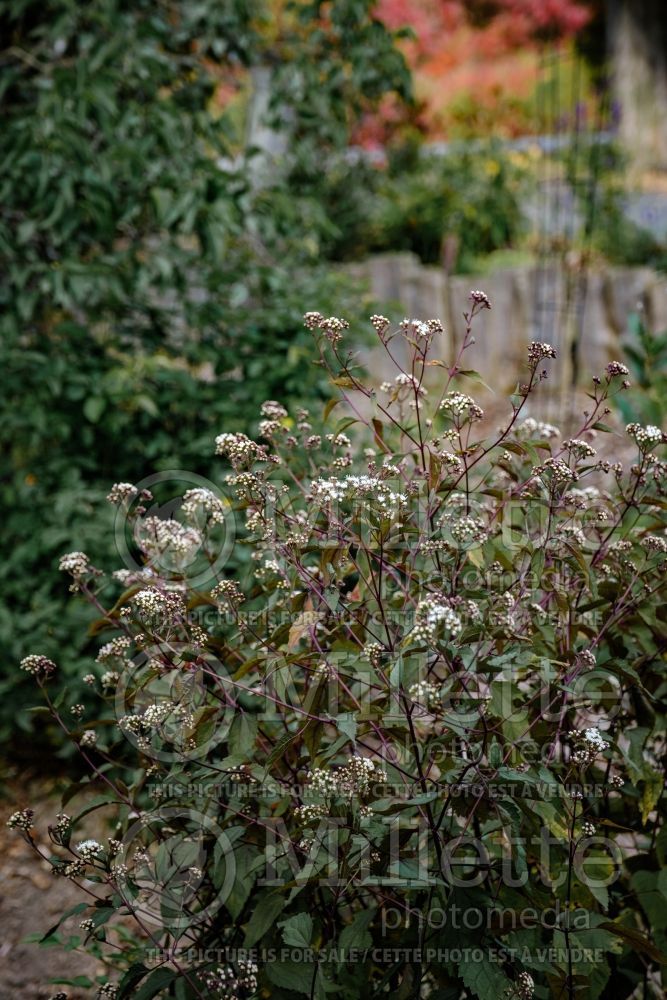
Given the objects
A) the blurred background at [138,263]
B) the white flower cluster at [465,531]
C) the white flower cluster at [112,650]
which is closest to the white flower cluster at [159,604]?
the white flower cluster at [112,650]

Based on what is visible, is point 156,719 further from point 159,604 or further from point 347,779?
point 347,779

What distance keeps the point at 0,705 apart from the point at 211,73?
2444 millimetres

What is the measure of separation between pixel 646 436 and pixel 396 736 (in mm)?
528

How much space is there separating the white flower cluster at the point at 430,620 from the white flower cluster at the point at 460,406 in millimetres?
262

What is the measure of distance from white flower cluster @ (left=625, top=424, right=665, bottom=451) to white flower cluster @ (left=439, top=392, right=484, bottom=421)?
220mm

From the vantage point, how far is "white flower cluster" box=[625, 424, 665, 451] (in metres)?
1.24

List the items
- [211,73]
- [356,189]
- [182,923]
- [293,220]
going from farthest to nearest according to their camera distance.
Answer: [356,189] < [211,73] < [293,220] < [182,923]

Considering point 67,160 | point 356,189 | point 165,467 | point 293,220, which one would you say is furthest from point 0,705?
point 356,189

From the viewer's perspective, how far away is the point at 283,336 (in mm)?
2723

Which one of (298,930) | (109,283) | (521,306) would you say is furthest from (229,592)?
(521,306)

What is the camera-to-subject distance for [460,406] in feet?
3.93

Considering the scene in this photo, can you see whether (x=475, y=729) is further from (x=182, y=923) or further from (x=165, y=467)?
(x=165, y=467)

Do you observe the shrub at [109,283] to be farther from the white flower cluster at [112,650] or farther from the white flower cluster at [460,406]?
the white flower cluster at [460,406]

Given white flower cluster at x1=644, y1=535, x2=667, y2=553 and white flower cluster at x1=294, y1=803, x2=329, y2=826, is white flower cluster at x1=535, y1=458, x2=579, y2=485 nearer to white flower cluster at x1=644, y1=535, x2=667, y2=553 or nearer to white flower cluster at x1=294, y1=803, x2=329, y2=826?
white flower cluster at x1=644, y1=535, x2=667, y2=553
